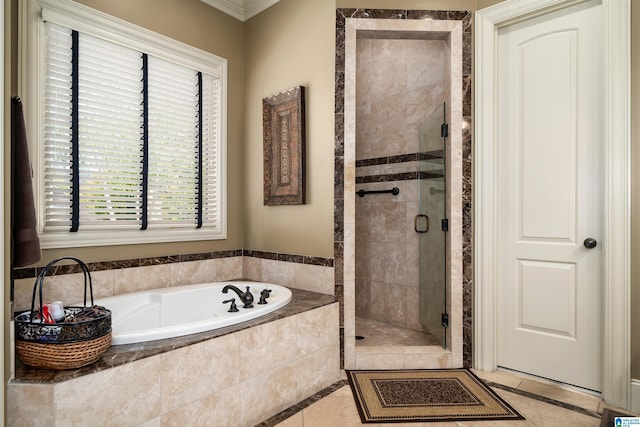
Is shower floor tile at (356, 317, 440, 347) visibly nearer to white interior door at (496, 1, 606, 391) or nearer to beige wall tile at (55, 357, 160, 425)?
white interior door at (496, 1, 606, 391)

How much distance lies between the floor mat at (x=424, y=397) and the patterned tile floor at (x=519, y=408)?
52mm

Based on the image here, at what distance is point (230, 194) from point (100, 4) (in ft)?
5.09

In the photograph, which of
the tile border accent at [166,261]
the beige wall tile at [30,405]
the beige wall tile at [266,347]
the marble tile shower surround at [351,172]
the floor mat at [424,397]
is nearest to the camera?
the beige wall tile at [30,405]

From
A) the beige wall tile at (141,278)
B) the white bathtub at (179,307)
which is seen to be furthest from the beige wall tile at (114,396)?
the beige wall tile at (141,278)

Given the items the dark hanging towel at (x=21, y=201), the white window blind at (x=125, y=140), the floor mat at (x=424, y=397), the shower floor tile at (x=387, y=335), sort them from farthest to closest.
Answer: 1. the shower floor tile at (x=387, y=335)
2. the white window blind at (x=125, y=140)
3. the floor mat at (x=424, y=397)
4. the dark hanging towel at (x=21, y=201)

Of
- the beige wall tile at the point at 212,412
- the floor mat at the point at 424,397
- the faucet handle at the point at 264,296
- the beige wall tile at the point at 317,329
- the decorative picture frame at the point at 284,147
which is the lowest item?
the floor mat at the point at 424,397

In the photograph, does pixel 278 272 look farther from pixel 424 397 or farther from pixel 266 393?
pixel 424 397

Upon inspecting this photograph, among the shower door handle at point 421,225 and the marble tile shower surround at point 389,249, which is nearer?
the shower door handle at point 421,225

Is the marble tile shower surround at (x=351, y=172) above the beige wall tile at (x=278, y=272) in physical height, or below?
above

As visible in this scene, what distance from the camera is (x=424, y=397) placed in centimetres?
216

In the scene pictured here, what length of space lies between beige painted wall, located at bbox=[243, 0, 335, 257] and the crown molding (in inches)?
2.1

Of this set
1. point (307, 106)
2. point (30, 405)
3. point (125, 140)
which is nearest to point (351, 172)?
point (307, 106)

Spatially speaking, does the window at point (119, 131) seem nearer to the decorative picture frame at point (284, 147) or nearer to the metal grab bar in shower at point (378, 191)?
the decorative picture frame at point (284, 147)

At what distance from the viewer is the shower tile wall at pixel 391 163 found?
3287 millimetres
